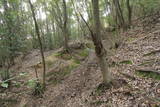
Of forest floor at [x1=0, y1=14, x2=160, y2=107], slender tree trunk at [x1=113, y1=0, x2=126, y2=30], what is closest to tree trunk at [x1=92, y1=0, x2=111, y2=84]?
forest floor at [x1=0, y1=14, x2=160, y2=107]

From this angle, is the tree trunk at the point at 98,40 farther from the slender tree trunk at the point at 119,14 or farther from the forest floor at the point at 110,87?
the slender tree trunk at the point at 119,14

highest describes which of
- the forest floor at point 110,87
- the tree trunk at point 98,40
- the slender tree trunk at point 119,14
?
the slender tree trunk at point 119,14

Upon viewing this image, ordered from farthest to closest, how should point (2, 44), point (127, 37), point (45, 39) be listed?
point (45, 39), point (127, 37), point (2, 44)

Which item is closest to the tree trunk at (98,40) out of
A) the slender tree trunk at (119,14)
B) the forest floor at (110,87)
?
the forest floor at (110,87)

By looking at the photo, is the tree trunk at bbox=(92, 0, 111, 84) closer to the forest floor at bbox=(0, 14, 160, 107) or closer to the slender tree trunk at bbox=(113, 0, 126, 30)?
the forest floor at bbox=(0, 14, 160, 107)

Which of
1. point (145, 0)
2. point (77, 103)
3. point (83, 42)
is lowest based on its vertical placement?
point (77, 103)

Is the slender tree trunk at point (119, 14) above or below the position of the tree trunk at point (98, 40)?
above

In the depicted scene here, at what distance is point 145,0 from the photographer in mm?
12969

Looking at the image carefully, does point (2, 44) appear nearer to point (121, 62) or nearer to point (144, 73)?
point (121, 62)

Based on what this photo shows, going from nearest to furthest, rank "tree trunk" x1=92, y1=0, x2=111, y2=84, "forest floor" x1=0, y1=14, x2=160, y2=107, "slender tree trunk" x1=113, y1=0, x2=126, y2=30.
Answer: "forest floor" x1=0, y1=14, x2=160, y2=107 → "tree trunk" x1=92, y1=0, x2=111, y2=84 → "slender tree trunk" x1=113, y1=0, x2=126, y2=30

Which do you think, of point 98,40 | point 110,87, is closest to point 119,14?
point 98,40

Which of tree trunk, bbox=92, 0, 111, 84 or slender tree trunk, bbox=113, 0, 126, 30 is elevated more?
slender tree trunk, bbox=113, 0, 126, 30

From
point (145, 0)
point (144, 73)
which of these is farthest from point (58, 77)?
point (145, 0)

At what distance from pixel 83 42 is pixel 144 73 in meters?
9.86
